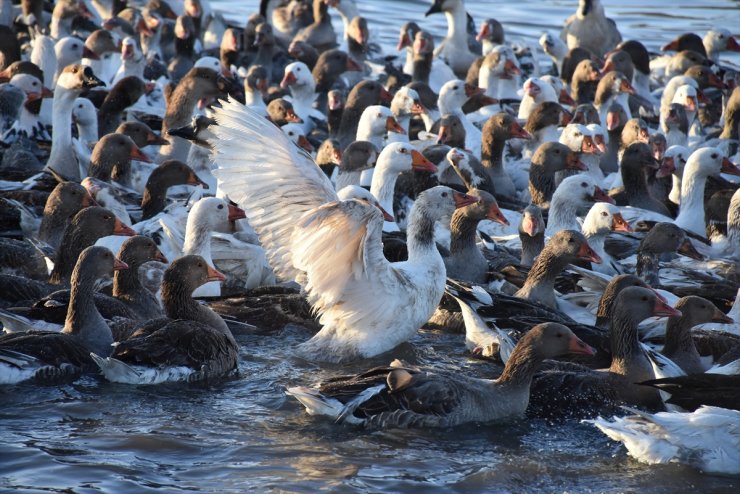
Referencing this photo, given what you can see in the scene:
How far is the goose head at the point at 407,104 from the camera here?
50.8 ft

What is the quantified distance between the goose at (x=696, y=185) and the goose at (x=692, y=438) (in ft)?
18.7

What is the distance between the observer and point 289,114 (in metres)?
15.8

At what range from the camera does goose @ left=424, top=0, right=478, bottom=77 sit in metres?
22.1

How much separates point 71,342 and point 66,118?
5714 mm

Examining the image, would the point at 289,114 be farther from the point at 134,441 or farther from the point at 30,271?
the point at 134,441

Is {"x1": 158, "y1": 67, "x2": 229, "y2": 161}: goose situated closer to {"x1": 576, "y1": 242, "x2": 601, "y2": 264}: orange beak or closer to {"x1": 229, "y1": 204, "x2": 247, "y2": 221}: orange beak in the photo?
{"x1": 229, "y1": 204, "x2": 247, "y2": 221}: orange beak

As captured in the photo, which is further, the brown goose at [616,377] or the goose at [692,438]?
the brown goose at [616,377]

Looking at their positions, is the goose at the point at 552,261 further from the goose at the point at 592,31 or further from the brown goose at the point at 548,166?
the goose at the point at 592,31

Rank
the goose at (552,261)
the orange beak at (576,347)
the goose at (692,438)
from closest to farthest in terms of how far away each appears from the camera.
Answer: the goose at (692,438) < the orange beak at (576,347) < the goose at (552,261)

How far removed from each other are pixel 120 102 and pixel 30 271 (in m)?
4.97

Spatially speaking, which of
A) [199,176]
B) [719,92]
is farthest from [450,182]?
[719,92]

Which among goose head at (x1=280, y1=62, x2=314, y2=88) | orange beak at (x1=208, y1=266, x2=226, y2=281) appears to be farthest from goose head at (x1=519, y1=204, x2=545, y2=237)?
goose head at (x1=280, y1=62, x2=314, y2=88)

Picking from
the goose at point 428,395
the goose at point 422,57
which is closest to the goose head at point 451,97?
the goose at point 422,57

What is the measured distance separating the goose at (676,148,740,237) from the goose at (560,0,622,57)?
9584 mm
